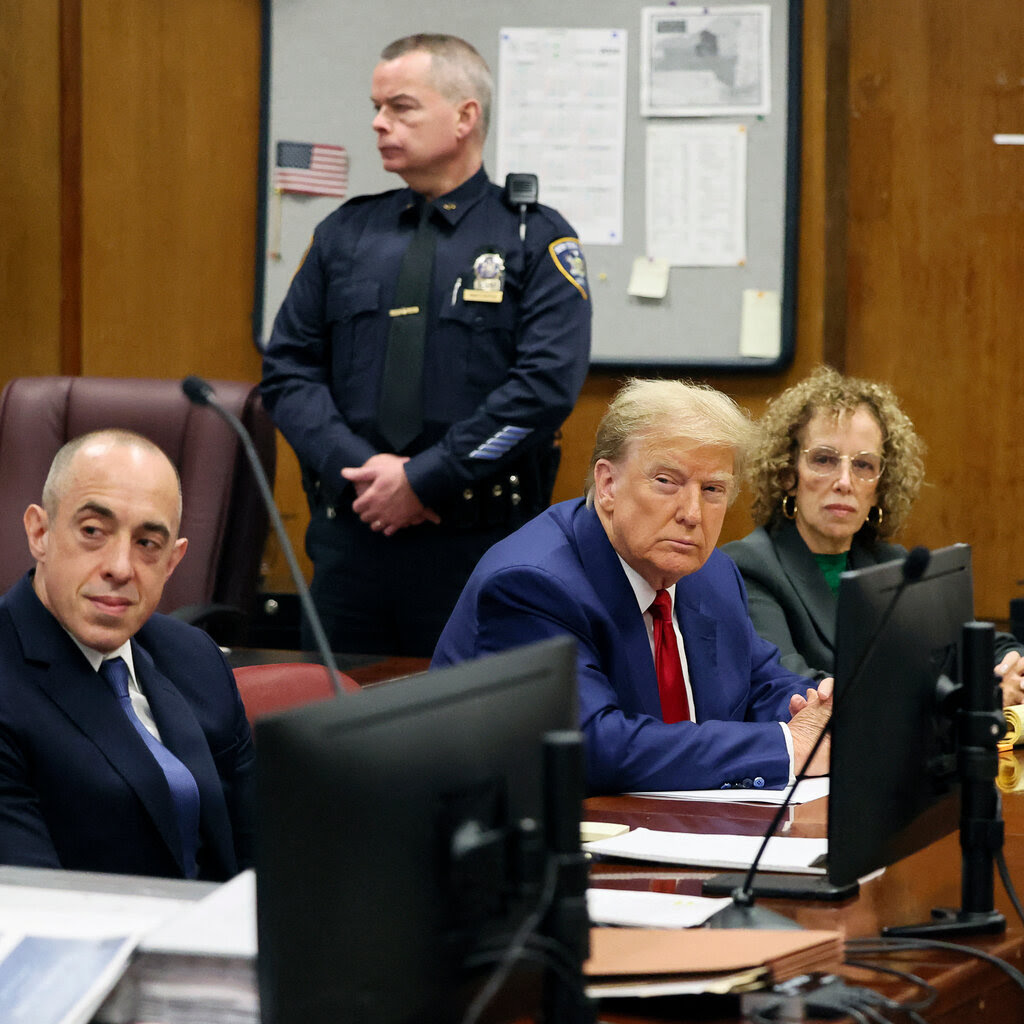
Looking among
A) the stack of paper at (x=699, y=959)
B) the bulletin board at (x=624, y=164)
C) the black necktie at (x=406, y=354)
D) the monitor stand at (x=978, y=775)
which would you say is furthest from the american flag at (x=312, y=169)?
the stack of paper at (x=699, y=959)

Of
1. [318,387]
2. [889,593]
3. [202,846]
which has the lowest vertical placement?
[202,846]

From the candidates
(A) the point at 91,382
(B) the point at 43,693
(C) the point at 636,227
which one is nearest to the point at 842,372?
(C) the point at 636,227

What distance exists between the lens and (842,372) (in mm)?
4074

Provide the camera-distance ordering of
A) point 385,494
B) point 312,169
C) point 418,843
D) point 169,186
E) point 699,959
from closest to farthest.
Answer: point 418,843
point 699,959
point 385,494
point 312,169
point 169,186

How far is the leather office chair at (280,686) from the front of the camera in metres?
2.11

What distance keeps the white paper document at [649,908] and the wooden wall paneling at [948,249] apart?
Answer: 268cm

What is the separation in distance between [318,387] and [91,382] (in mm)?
547

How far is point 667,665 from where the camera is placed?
228 centimetres

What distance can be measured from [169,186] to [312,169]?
0.44 meters

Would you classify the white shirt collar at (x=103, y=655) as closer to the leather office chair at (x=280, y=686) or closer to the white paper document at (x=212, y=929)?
the leather office chair at (x=280, y=686)

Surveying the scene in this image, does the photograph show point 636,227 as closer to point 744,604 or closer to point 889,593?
point 744,604

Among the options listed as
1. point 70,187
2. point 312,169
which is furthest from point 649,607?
point 70,187

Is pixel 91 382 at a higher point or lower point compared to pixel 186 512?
higher

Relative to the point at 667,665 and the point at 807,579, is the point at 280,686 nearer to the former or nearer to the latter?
the point at 667,665
